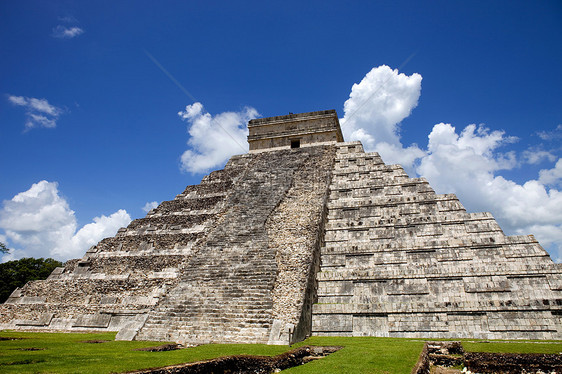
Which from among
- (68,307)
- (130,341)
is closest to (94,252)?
(68,307)

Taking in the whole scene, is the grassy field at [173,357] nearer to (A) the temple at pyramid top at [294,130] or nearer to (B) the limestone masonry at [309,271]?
(B) the limestone masonry at [309,271]

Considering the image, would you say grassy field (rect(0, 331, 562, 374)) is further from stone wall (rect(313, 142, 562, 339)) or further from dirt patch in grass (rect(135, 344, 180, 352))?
stone wall (rect(313, 142, 562, 339))

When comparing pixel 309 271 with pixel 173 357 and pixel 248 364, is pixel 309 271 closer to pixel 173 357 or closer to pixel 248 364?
pixel 248 364

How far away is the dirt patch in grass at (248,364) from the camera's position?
5.95 meters

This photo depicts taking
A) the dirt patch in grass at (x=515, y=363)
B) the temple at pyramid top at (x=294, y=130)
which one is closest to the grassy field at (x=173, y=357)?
the dirt patch in grass at (x=515, y=363)

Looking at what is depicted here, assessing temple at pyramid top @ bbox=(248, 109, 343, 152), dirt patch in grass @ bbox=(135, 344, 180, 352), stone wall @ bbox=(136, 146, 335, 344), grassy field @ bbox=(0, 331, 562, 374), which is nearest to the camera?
grassy field @ bbox=(0, 331, 562, 374)

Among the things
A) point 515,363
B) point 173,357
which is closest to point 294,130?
point 173,357

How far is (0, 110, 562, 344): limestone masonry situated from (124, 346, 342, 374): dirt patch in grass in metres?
1.83

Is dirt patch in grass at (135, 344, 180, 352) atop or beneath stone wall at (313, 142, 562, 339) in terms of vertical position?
beneath

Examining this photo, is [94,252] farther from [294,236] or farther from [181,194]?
[294,236]

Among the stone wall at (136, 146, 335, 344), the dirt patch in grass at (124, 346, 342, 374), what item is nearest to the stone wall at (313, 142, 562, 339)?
the stone wall at (136, 146, 335, 344)

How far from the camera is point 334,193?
1725 cm

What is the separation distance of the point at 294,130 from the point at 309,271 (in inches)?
495

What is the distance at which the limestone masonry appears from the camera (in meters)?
11.3
